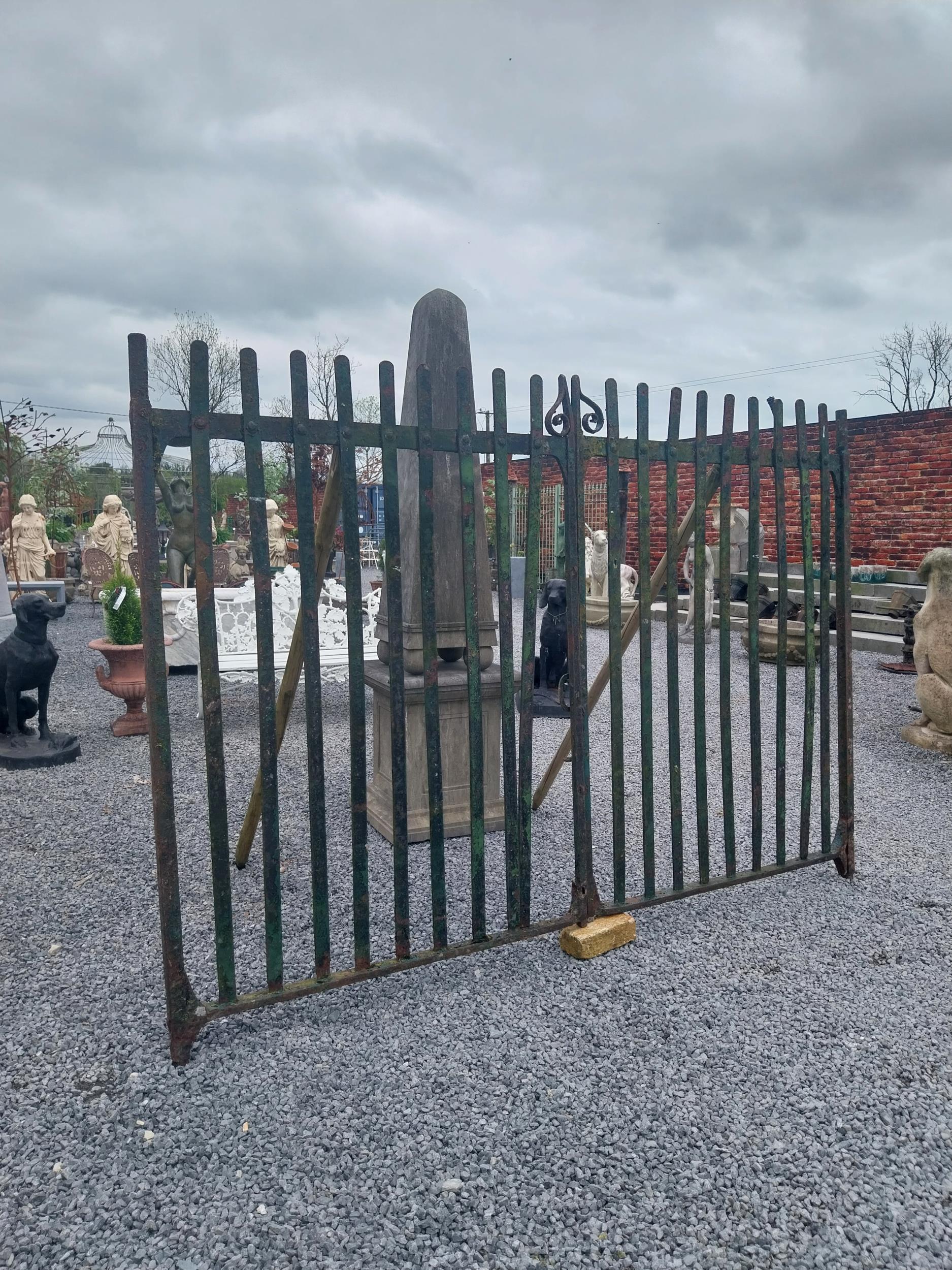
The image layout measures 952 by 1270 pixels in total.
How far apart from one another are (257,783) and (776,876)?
2.30m

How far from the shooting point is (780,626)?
11.0 ft

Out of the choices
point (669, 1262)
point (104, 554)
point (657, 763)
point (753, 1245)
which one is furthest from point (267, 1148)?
point (104, 554)

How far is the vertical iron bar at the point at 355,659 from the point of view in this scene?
2264mm

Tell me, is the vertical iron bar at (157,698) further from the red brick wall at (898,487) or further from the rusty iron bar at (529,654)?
the red brick wall at (898,487)

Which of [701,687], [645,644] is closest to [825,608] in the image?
[701,687]

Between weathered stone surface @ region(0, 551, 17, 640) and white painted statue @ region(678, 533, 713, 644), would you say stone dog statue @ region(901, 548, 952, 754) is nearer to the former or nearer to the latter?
white painted statue @ region(678, 533, 713, 644)

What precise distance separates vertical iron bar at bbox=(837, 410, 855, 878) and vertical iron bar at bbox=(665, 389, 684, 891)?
771 mm

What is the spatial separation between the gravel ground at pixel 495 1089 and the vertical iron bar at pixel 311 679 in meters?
0.38

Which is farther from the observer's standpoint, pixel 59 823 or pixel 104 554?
pixel 104 554

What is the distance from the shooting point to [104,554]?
14117mm

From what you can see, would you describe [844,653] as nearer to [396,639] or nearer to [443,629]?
[443,629]

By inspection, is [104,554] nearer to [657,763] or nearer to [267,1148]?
[657,763]

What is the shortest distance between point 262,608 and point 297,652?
83 centimetres

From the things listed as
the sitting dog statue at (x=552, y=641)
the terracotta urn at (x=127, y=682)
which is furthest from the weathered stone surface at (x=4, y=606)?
the sitting dog statue at (x=552, y=641)
